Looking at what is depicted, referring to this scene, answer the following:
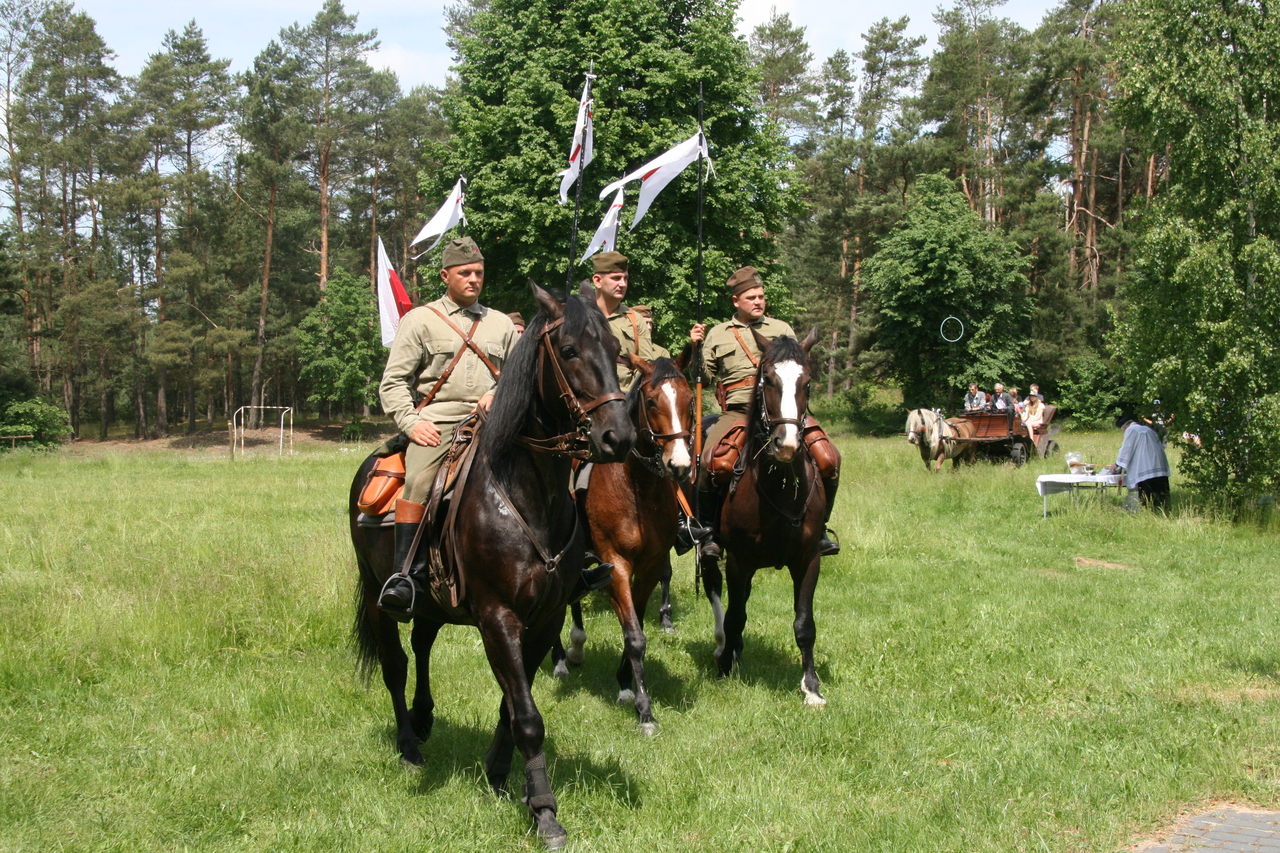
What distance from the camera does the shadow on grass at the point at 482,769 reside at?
16.3 feet

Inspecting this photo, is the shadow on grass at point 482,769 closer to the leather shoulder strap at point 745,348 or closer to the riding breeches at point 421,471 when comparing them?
the riding breeches at point 421,471

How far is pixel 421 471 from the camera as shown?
5.05m

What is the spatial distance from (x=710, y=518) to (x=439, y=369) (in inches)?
132

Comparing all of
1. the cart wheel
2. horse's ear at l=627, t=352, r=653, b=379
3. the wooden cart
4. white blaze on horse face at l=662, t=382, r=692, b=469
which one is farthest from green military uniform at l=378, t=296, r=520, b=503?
the cart wheel

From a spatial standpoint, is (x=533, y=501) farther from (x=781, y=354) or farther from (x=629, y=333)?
(x=629, y=333)

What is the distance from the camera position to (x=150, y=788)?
4945mm

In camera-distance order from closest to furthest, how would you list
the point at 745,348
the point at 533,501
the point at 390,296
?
the point at 533,501 → the point at 745,348 → the point at 390,296

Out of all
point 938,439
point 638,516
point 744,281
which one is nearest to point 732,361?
point 744,281

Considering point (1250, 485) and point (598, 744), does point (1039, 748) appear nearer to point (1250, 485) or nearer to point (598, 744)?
point (598, 744)

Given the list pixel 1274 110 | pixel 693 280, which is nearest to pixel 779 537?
pixel 1274 110

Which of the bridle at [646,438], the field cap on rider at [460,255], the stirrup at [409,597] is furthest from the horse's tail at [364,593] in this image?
the bridle at [646,438]

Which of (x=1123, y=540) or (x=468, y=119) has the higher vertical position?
(x=468, y=119)

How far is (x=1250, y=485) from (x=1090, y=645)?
796cm

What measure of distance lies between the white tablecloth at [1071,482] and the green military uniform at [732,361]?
Result: 9299 mm
